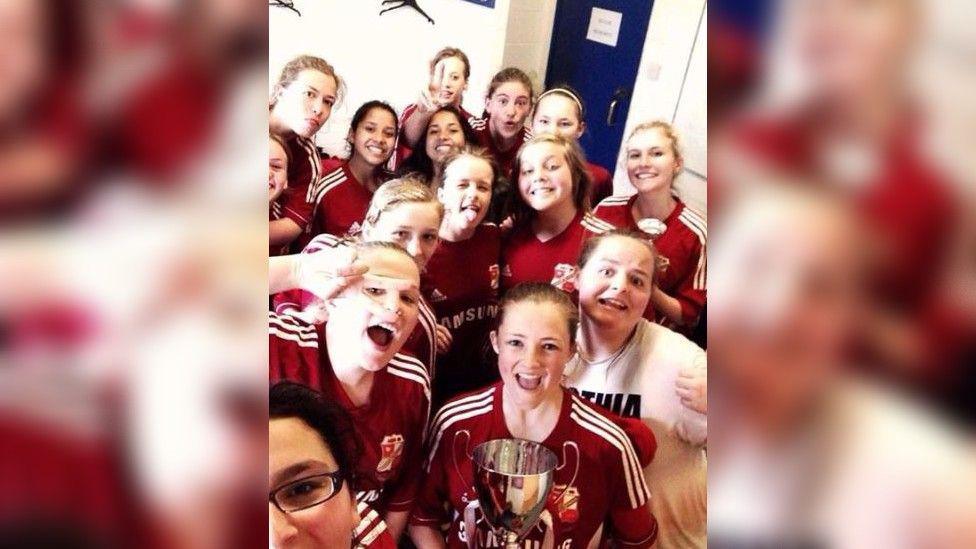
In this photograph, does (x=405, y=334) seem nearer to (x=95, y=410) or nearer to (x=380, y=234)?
(x=380, y=234)

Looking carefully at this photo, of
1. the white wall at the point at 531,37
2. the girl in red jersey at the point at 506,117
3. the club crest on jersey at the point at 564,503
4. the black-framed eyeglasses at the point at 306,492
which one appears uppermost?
the white wall at the point at 531,37

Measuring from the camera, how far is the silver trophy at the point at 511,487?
2.36 feet

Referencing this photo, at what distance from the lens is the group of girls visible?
2.01 ft

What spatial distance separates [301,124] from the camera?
592 millimetres

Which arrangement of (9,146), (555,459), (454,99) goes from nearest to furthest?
(9,146), (454,99), (555,459)

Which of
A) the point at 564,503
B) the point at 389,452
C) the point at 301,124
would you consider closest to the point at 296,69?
the point at 301,124

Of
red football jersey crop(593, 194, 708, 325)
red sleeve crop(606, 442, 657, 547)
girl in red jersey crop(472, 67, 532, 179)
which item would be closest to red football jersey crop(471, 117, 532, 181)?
girl in red jersey crop(472, 67, 532, 179)

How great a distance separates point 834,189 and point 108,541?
31 cm

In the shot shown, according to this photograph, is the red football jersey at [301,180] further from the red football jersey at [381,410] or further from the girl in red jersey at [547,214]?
the girl in red jersey at [547,214]

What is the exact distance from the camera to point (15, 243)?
233 millimetres

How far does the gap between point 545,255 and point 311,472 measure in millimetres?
309

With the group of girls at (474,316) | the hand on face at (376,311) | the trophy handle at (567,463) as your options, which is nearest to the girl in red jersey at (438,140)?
the group of girls at (474,316)

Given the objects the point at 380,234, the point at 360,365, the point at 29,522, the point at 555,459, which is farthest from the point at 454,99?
the point at 29,522

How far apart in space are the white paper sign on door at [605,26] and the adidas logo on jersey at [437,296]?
1.00 feet
